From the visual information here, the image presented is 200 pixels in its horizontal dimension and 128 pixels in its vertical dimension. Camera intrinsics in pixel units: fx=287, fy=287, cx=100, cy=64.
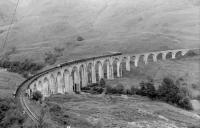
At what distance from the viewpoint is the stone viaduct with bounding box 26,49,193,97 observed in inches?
2815

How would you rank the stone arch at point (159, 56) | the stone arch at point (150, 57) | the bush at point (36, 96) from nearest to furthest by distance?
the bush at point (36, 96)
the stone arch at point (150, 57)
the stone arch at point (159, 56)

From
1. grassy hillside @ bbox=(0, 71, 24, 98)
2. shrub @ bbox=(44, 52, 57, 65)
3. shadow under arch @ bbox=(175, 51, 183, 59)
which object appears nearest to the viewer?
grassy hillside @ bbox=(0, 71, 24, 98)

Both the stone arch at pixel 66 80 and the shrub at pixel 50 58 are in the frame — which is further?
the shrub at pixel 50 58

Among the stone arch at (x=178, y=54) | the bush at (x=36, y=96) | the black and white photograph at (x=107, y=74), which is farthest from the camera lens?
the stone arch at (x=178, y=54)

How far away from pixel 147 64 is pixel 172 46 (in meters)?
25.2

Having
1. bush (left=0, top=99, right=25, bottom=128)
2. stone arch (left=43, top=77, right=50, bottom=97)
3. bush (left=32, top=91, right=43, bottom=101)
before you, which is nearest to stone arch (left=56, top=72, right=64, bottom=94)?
stone arch (left=43, top=77, right=50, bottom=97)

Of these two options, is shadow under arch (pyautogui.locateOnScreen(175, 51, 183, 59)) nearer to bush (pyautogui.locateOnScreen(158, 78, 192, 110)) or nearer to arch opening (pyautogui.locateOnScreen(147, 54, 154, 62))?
arch opening (pyautogui.locateOnScreen(147, 54, 154, 62))

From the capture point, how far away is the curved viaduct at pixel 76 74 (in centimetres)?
6247

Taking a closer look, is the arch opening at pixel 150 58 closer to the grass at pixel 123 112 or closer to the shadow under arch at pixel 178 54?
the shadow under arch at pixel 178 54

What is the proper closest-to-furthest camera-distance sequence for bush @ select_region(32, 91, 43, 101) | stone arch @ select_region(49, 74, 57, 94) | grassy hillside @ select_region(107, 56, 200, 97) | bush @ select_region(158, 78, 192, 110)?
bush @ select_region(32, 91, 43, 101) < bush @ select_region(158, 78, 192, 110) < stone arch @ select_region(49, 74, 57, 94) < grassy hillside @ select_region(107, 56, 200, 97)

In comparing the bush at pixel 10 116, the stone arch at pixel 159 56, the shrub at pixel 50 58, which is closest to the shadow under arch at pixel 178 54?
the stone arch at pixel 159 56

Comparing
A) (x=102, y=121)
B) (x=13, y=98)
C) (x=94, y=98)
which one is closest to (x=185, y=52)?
(x=94, y=98)

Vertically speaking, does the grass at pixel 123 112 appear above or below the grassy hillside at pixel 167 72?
below

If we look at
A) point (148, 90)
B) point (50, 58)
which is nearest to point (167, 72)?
point (148, 90)
